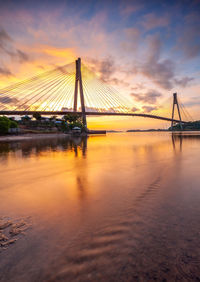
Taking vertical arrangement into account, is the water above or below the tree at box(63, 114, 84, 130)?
below

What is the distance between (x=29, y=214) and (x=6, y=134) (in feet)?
139

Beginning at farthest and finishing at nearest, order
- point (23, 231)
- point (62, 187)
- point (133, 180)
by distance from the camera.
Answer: point (133, 180)
point (62, 187)
point (23, 231)

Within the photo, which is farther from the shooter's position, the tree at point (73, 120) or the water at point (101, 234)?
the tree at point (73, 120)

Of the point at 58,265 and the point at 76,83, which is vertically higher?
the point at 76,83

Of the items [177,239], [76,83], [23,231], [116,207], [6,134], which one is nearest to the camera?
[177,239]

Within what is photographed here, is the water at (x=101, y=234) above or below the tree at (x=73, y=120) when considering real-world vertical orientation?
below

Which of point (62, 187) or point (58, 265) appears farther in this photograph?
point (62, 187)

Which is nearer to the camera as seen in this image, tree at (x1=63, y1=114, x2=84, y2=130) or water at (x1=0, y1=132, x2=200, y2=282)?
water at (x1=0, y1=132, x2=200, y2=282)

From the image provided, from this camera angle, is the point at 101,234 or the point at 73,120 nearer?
the point at 101,234

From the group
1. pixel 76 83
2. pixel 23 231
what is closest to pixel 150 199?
pixel 23 231

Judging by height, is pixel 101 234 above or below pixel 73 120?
below

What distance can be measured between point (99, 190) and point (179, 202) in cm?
223

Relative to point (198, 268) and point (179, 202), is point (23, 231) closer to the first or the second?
point (198, 268)

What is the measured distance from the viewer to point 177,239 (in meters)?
2.30
